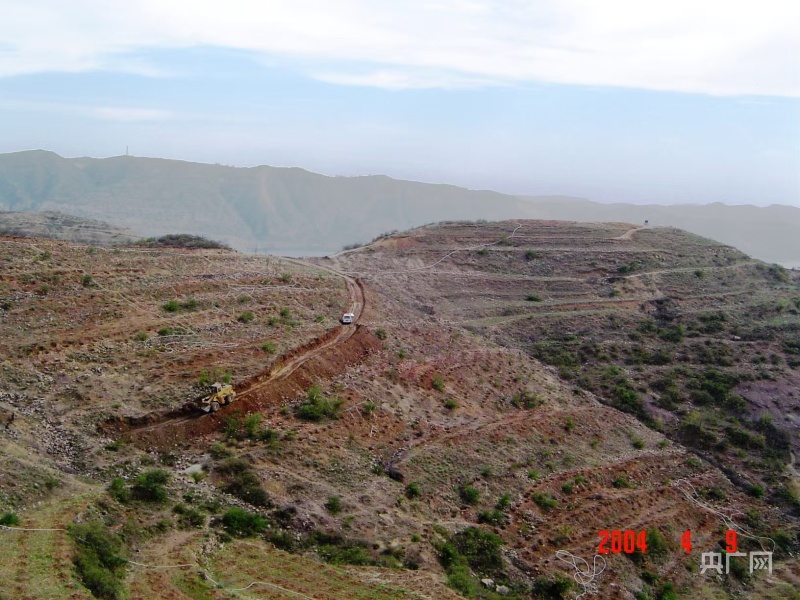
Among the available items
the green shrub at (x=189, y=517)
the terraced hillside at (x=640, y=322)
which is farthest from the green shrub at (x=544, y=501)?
the green shrub at (x=189, y=517)

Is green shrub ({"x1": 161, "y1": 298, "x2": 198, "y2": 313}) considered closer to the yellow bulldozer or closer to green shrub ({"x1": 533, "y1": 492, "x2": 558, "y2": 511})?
the yellow bulldozer

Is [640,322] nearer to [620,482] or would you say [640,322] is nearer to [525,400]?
[525,400]

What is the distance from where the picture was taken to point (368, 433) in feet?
65.7

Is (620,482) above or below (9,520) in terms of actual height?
below

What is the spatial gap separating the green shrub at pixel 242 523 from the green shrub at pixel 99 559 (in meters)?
2.37

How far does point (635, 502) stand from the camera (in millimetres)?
20844

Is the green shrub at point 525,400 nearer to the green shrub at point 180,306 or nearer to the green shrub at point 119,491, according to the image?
the green shrub at point 180,306

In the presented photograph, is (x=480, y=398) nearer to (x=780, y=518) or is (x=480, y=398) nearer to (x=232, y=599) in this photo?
(x=780, y=518)

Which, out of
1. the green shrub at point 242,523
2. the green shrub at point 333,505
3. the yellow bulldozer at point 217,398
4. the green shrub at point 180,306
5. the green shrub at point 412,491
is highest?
the green shrub at point 180,306

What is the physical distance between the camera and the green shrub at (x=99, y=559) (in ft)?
34.8

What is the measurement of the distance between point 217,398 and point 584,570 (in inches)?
429

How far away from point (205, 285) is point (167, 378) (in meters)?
8.22

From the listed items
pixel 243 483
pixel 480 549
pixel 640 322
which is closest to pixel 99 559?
pixel 243 483
